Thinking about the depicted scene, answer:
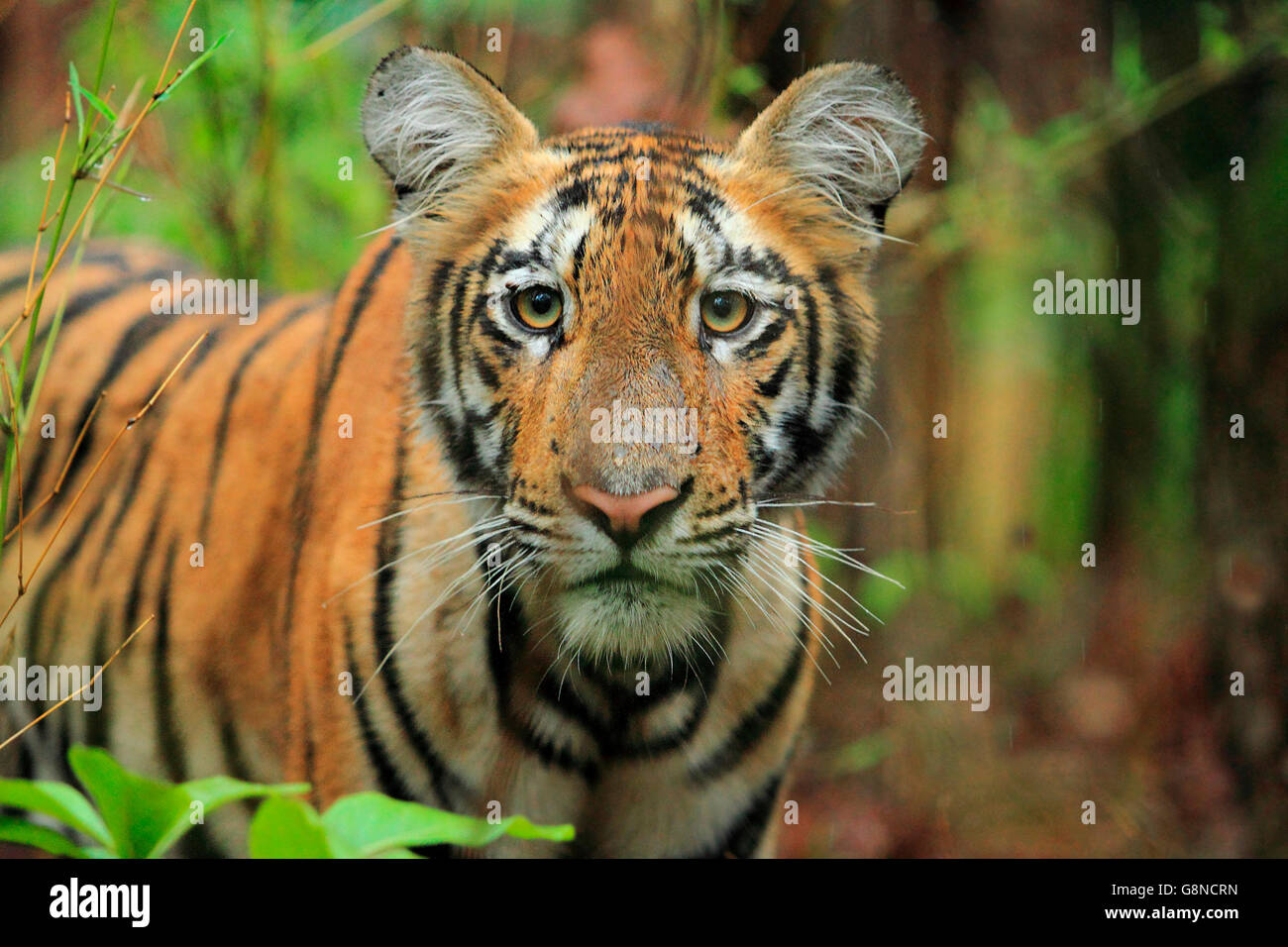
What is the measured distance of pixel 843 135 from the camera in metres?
2.08

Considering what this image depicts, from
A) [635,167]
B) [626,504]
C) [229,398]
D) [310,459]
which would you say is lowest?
[626,504]

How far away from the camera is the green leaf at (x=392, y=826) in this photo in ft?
3.35

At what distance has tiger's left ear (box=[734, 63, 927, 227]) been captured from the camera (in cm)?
205

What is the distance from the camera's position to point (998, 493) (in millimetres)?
3883

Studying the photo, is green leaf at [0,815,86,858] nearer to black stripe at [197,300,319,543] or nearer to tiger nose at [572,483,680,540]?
tiger nose at [572,483,680,540]

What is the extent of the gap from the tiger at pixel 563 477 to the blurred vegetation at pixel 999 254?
1.81 ft

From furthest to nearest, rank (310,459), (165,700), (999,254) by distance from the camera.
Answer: (999,254) → (165,700) → (310,459)

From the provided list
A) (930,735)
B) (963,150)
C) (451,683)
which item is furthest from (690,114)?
(930,735)

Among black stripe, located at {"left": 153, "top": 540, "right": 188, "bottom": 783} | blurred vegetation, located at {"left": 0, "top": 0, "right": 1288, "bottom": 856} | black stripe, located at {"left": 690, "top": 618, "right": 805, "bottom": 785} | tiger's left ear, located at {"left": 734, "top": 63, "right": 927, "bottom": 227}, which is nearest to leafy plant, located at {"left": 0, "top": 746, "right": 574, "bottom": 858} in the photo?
black stripe, located at {"left": 690, "top": 618, "right": 805, "bottom": 785}

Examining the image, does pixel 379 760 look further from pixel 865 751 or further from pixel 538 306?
pixel 865 751

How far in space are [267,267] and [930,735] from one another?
2.26m

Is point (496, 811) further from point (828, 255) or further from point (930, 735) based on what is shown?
point (930, 735)

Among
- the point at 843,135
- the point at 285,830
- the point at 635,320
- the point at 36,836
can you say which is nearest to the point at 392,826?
the point at 285,830

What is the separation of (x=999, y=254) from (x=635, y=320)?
1906 mm
